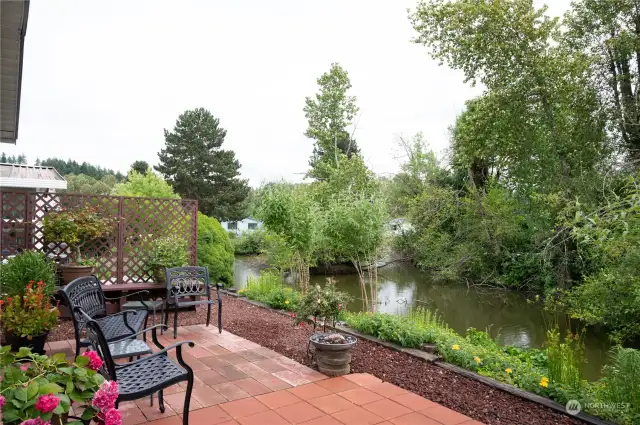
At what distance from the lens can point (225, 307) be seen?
6586mm

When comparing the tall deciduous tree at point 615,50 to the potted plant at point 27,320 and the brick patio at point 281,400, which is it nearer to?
the brick patio at point 281,400

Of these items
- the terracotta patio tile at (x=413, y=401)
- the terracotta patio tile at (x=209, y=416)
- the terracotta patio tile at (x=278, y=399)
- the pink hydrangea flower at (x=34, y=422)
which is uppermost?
the pink hydrangea flower at (x=34, y=422)

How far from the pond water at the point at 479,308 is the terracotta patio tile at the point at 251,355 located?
14.5 ft

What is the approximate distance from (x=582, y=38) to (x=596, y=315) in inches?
278

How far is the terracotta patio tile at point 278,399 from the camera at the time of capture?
3037mm

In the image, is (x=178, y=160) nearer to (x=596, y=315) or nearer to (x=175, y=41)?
(x=175, y=41)

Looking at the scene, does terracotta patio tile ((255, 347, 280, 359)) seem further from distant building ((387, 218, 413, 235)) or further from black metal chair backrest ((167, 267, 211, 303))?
distant building ((387, 218, 413, 235))

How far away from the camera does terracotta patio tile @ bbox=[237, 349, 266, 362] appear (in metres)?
4.05

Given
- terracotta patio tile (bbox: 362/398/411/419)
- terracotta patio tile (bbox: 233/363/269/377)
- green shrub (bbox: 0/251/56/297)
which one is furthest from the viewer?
green shrub (bbox: 0/251/56/297)

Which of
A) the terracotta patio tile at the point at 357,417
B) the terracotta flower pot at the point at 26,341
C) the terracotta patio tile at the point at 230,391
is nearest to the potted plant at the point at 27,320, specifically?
the terracotta flower pot at the point at 26,341

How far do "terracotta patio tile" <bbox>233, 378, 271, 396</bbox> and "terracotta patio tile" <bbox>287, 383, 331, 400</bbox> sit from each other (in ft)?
0.68

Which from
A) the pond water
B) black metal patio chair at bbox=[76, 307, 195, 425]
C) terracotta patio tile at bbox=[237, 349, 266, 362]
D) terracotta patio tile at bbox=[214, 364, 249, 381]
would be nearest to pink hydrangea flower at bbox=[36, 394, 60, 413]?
black metal patio chair at bbox=[76, 307, 195, 425]

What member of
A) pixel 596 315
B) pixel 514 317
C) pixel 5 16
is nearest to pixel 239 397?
pixel 5 16

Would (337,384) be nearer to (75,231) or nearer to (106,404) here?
(106,404)
